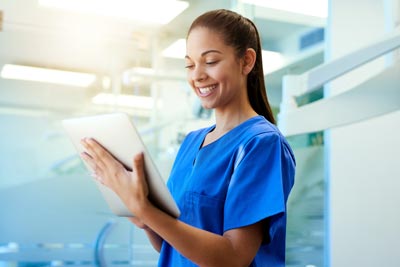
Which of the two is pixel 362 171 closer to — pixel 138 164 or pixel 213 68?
pixel 213 68

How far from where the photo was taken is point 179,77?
2.41 meters

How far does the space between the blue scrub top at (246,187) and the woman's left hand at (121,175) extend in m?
0.13

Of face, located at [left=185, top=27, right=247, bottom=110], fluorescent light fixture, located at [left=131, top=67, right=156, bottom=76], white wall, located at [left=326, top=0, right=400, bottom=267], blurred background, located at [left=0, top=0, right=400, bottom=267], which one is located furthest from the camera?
fluorescent light fixture, located at [left=131, top=67, right=156, bottom=76]

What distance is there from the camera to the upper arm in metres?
0.78

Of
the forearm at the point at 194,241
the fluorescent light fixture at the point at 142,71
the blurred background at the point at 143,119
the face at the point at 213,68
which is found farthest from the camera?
the fluorescent light fixture at the point at 142,71

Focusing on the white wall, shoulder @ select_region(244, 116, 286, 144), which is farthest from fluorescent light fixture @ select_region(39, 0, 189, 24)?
shoulder @ select_region(244, 116, 286, 144)

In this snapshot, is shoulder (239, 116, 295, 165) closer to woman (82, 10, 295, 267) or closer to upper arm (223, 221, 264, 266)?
woman (82, 10, 295, 267)

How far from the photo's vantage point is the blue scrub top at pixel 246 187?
2.68 ft

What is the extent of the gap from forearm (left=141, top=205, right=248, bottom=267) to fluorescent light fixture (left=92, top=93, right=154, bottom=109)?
5.17 ft

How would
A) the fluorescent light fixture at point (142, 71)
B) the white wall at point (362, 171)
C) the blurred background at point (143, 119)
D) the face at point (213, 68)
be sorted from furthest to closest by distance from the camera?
the fluorescent light fixture at point (142, 71) < the blurred background at point (143, 119) < the white wall at point (362, 171) < the face at point (213, 68)

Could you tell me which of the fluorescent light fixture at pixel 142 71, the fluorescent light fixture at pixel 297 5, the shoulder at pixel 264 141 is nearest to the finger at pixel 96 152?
the shoulder at pixel 264 141

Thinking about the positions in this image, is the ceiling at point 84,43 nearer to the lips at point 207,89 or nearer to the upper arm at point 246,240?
the lips at point 207,89

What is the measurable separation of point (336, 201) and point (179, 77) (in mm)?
949

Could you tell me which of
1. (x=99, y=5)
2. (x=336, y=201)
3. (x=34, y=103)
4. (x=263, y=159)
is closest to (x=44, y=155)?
(x=34, y=103)
